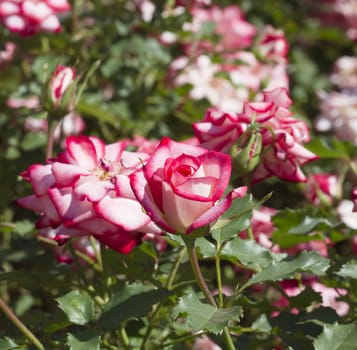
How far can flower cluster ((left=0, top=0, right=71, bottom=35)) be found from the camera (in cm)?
181

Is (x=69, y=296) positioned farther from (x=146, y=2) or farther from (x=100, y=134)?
(x=146, y=2)

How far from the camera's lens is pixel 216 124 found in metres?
1.21

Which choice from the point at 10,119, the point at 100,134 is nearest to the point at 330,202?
the point at 100,134

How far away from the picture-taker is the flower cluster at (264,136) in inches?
47.1

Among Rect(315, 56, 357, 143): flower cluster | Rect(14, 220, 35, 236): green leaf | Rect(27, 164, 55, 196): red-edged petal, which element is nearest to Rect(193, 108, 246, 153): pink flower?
Rect(27, 164, 55, 196): red-edged petal

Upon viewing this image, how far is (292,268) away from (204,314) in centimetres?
15

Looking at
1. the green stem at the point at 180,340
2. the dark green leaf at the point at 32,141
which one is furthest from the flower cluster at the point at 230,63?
the green stem at the point at 180,340

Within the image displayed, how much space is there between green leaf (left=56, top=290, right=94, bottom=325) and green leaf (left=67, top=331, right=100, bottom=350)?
64 mm

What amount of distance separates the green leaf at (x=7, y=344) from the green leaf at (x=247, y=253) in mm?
280

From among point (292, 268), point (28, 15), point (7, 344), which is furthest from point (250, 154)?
point (28, 15)

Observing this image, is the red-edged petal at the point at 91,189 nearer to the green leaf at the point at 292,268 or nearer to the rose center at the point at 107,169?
the rose center at the point at 107,169

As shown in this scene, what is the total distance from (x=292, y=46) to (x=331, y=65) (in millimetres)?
160

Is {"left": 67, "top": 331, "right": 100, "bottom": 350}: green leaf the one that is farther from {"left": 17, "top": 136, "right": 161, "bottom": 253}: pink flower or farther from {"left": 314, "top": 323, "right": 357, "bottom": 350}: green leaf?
{"left": 314, "top": 323, "right": 357, "bottom": 350}: green leaf

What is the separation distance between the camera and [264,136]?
1201 millimetres
